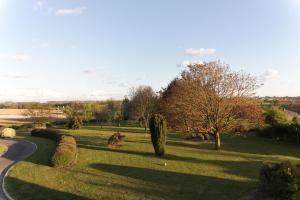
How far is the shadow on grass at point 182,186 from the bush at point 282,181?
2093mm

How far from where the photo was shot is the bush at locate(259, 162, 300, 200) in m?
13.4

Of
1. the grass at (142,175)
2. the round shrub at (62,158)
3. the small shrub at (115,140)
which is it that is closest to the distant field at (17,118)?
the small shrub at (115,140)

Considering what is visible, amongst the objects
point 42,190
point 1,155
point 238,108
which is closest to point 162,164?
point 42,190

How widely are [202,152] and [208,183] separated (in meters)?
11.2

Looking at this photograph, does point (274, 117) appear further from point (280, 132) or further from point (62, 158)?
point (62, 158)

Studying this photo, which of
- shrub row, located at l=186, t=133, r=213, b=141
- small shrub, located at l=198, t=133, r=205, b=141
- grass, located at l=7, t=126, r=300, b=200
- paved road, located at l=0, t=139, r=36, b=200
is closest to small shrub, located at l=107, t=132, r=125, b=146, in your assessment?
grass, located at l=7, t=126, r=300, b=200

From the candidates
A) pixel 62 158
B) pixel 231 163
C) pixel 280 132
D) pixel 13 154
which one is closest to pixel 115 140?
pixel 62 158

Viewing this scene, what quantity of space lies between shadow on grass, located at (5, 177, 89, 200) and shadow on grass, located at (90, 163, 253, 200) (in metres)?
3.00

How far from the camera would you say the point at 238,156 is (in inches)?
1096

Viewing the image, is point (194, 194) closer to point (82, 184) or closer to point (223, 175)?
point (223, 175)

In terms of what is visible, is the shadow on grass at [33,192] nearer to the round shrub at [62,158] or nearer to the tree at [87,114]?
the round shrub at [62,158]

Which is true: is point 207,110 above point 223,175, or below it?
above

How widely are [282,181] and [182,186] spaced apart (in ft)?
19.5

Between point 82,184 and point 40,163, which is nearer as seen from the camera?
point 82,184
